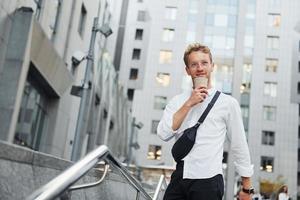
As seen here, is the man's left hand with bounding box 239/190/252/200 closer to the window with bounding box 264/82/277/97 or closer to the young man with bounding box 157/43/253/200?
the young man with bounding box 157/43/253/200

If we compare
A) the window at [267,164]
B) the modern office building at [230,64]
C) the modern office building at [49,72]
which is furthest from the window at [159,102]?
the modern office building at [49,72]

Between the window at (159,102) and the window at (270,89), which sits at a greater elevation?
the window at (270,89)

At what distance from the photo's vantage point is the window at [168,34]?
5738 cm

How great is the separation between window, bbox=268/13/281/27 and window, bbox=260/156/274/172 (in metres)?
16.5

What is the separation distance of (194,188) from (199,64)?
0.85m

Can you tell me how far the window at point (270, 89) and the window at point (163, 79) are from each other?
453 inches

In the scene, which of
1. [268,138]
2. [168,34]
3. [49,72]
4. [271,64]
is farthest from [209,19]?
[49,72]

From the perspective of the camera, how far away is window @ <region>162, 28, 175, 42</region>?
188ft

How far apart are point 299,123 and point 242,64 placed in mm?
10718

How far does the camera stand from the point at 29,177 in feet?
16.1

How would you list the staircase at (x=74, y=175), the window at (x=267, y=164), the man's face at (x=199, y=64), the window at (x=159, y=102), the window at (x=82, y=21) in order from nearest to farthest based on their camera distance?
the staircase at (x=74, y=175)
the man's face at (x=199, y=64)
the window at (x=82, y=21)
the window at (x=267, y=164)
the window at (x=159, y=102)

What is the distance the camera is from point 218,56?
2233 inches

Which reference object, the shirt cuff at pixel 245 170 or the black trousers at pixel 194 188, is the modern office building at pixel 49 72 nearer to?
the black trousers at pixel 194 188

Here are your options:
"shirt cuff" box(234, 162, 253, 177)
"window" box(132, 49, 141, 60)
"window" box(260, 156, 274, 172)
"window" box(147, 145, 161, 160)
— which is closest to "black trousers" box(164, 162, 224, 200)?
"shirt cuff" box(234, 162, 253, 177)
